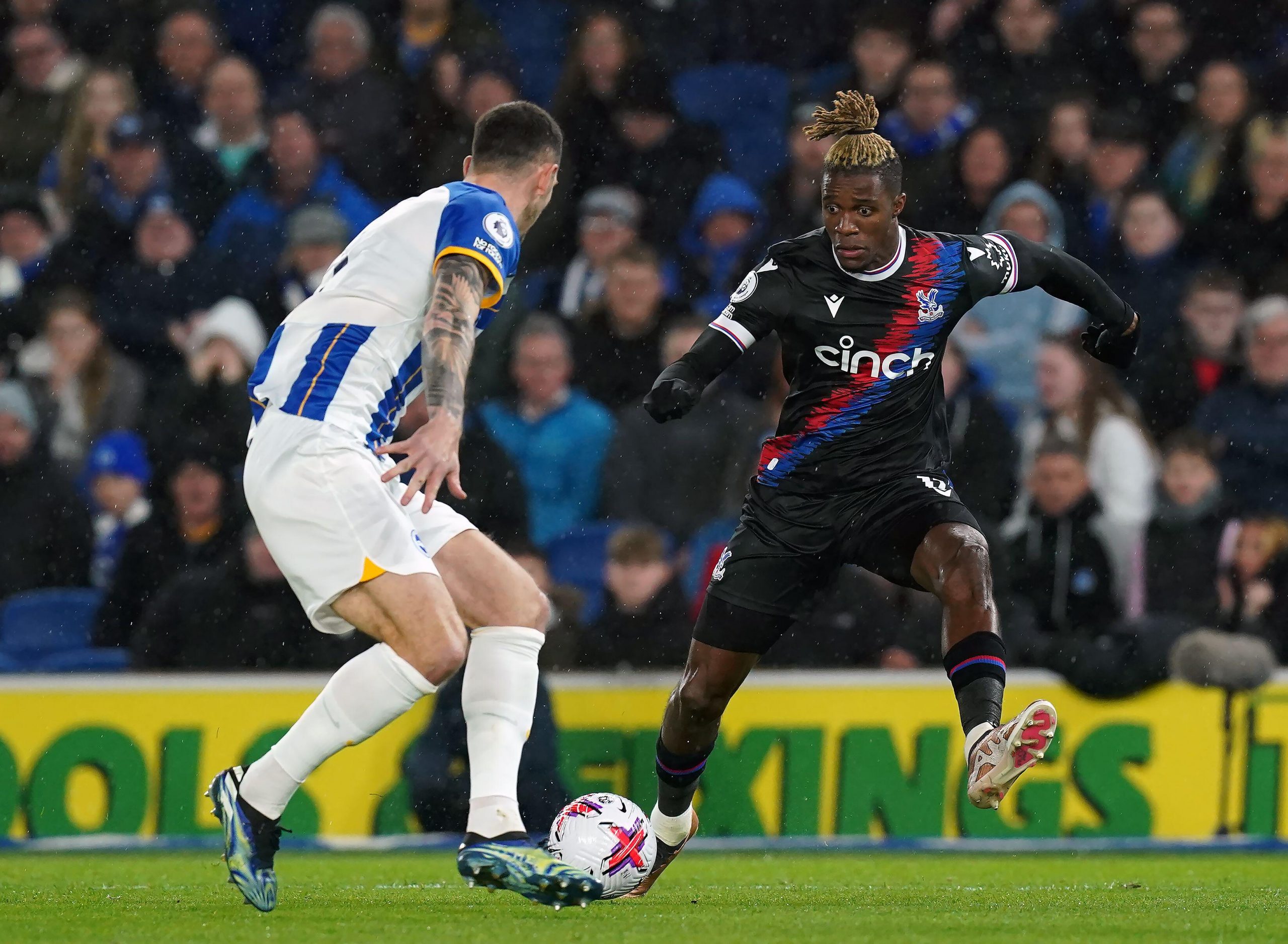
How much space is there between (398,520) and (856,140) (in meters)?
1.84

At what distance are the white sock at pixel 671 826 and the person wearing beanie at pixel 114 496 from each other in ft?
13.1

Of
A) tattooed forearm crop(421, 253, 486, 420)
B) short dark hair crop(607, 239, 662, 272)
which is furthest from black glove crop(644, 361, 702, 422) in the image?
short dark hair crop(607, 239, 662, 272)

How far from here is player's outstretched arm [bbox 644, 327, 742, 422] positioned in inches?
194

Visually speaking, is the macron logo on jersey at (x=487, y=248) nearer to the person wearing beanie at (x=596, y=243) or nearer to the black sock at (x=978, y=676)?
the black sock at (x=978, y=676)

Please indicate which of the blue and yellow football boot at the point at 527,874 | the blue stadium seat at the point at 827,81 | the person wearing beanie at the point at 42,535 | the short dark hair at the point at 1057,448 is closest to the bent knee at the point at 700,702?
the blue and yellow football boot at the point at 527,874

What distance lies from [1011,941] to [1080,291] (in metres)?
2.21

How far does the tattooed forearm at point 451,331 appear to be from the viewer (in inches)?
169

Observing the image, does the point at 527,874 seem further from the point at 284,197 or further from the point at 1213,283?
the point at 284,197

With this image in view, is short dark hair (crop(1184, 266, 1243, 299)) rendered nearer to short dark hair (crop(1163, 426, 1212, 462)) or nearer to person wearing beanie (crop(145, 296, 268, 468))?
short dark hair (crop(1163, 426, 1212, 462))

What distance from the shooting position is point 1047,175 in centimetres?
936

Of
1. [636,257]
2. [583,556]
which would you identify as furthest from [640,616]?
[636,257]

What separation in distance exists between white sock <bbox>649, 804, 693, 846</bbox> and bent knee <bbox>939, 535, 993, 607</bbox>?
1.21 meters

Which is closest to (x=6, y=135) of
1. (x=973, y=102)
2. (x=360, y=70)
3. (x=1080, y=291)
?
(x=360, y=70)

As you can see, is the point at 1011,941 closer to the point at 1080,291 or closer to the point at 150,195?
the point at 1080,291
